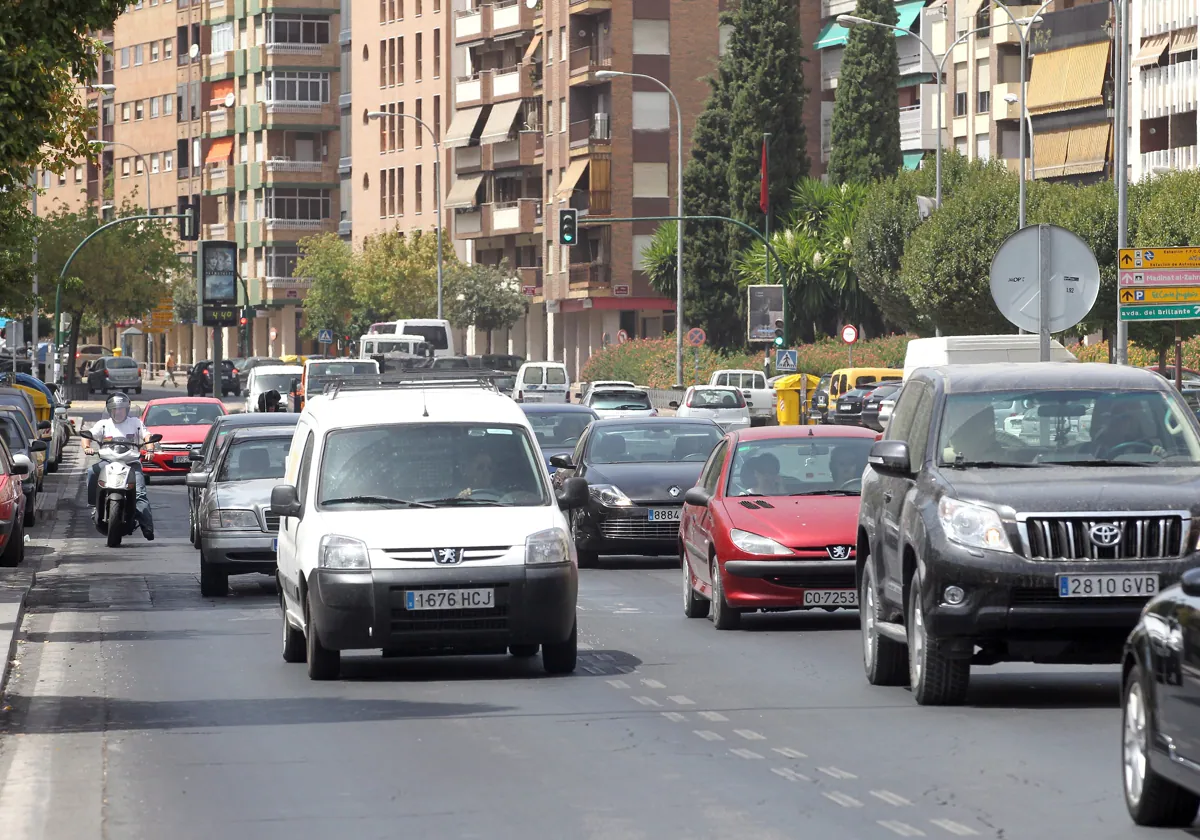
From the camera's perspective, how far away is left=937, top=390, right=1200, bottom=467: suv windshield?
44.2 feet

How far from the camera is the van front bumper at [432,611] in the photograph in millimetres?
14836

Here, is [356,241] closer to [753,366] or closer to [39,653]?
[753,366]

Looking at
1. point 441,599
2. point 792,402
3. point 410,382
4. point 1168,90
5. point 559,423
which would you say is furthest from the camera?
point 1168,90

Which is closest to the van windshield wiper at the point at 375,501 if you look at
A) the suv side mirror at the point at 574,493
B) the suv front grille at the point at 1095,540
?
the suv side mirror at the point at 574,493

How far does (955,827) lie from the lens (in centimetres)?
942

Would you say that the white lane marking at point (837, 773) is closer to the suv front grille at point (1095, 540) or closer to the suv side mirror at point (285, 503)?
the suv front grille at point (1095, 540)

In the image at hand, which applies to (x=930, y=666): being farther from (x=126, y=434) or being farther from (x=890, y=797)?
(x=126, y=434)

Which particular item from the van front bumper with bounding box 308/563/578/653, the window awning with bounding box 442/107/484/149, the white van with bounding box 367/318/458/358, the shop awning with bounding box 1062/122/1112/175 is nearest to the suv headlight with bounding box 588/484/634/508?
the van front bumper with bounding box 308/563/578/653

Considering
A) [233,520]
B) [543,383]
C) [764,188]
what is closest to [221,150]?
[764,188]

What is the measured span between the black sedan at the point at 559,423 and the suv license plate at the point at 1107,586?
62.9 feet

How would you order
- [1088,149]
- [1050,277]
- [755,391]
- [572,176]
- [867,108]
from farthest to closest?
[572,176], [867,108], [1088,149], [755,391], [1050,277]

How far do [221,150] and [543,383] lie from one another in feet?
283

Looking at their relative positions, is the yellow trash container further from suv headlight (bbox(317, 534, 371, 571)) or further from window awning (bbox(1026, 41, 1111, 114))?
suv headlight (bbox(317, 534, 371, 571))

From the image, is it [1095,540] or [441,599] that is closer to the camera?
[1095,540]
